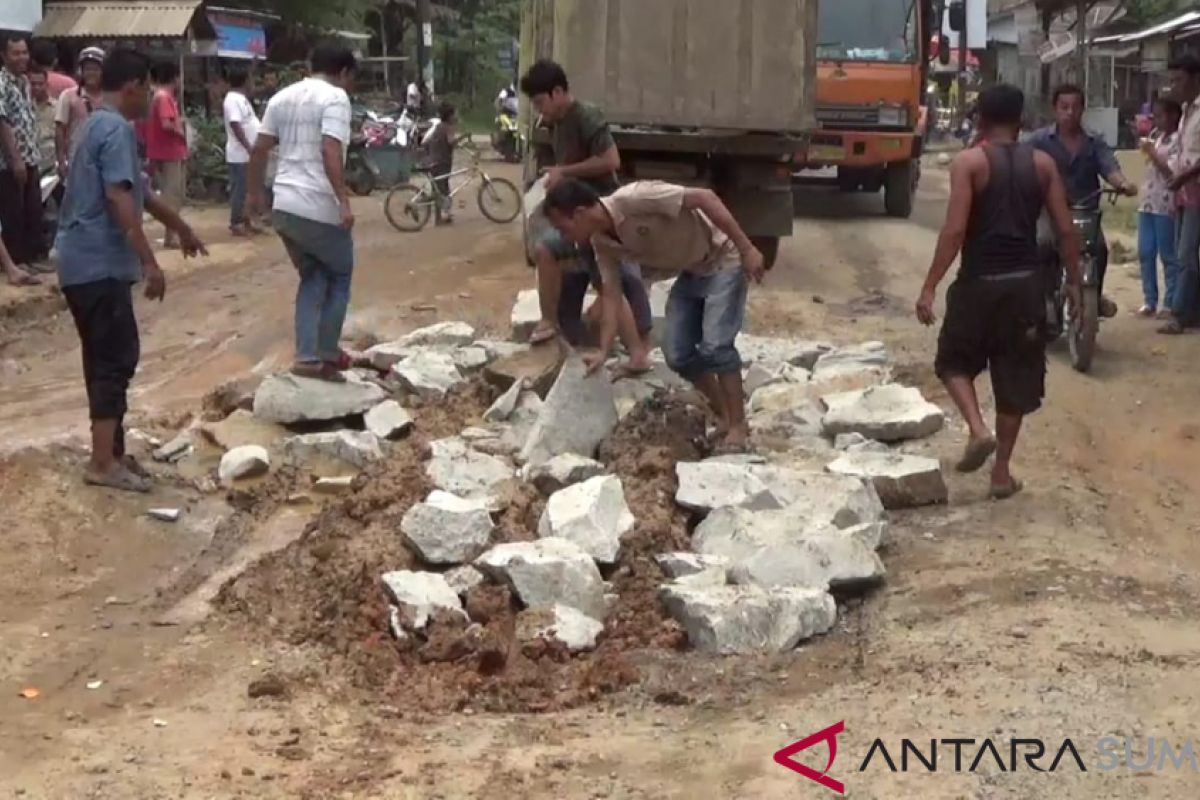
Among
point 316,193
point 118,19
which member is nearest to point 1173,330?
point 316,193

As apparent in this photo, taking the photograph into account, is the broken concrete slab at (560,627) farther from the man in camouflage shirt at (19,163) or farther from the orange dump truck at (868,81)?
the orange dump truck at (868,81)

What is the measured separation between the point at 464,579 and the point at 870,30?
12718mm

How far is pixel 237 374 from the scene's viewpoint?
942cm

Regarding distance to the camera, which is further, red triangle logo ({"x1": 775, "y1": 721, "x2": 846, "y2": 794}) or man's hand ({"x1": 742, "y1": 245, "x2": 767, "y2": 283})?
man's hand ({"x1": 742, "y1": 245, "x2": 767, "y2": 283})

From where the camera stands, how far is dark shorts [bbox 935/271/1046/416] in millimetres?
6496

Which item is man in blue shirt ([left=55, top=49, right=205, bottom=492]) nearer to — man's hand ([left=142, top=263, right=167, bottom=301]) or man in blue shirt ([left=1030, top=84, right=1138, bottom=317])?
man's hand ([left=142, top=263, right=167, bottom=301])

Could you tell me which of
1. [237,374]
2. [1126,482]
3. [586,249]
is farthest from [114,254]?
[1126,482]

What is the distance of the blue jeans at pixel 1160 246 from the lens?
1047cm

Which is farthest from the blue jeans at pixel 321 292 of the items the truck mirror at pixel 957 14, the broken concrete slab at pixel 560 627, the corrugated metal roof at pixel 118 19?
the corrugated metal roof at pixel 118 19

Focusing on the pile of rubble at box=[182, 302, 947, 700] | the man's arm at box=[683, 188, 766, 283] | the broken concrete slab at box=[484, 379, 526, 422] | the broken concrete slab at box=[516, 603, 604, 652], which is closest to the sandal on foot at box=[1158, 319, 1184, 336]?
the pile of rubble at box=[182, 302, 947, 700]

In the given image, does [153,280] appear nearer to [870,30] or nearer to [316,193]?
[316,193]

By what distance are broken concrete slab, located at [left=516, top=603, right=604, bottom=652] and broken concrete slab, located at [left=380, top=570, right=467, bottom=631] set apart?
23 centimetres

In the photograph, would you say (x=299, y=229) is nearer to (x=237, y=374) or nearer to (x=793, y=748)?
(x=237, y=374)

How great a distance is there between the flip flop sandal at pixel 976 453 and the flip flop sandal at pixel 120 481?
11.4 ft
